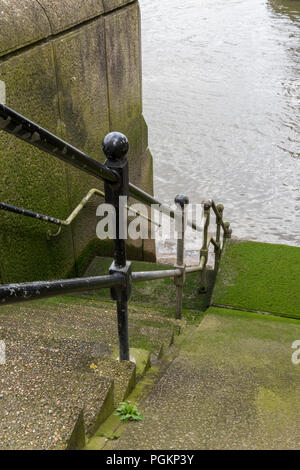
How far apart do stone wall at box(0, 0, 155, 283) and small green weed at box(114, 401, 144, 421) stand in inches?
61.8

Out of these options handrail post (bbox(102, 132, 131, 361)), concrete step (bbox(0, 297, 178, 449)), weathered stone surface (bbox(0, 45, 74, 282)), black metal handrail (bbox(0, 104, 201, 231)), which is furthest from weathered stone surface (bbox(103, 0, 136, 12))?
black metal handrail (bbox(0, 104, 201, 231))

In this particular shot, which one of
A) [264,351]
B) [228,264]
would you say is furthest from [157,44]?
[264,351]

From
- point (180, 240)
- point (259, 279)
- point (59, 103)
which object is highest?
point (59, 103)

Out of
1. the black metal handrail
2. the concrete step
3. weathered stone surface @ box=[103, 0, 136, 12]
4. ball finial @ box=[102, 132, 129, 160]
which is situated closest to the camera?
the black metal handrail

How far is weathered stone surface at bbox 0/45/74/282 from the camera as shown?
3148mm

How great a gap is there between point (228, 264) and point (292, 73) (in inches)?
695

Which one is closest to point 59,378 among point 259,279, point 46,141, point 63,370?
point 63,370

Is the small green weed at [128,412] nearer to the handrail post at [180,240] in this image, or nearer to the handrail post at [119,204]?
the handrail post at [119,204]

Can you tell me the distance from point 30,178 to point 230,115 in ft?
47.2

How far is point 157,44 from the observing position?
967 inches

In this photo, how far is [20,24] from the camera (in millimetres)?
3061

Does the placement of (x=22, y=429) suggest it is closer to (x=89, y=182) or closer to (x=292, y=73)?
(x=89, y=182)

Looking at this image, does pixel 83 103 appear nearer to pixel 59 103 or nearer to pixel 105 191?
pixel 59 103

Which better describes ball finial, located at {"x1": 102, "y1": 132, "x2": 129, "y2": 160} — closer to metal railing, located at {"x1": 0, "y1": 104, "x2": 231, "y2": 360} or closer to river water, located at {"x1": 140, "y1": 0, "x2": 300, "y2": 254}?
metal railing, located at {"x1": 0, "y1": 104, "x2": 231, "y2": 360}
